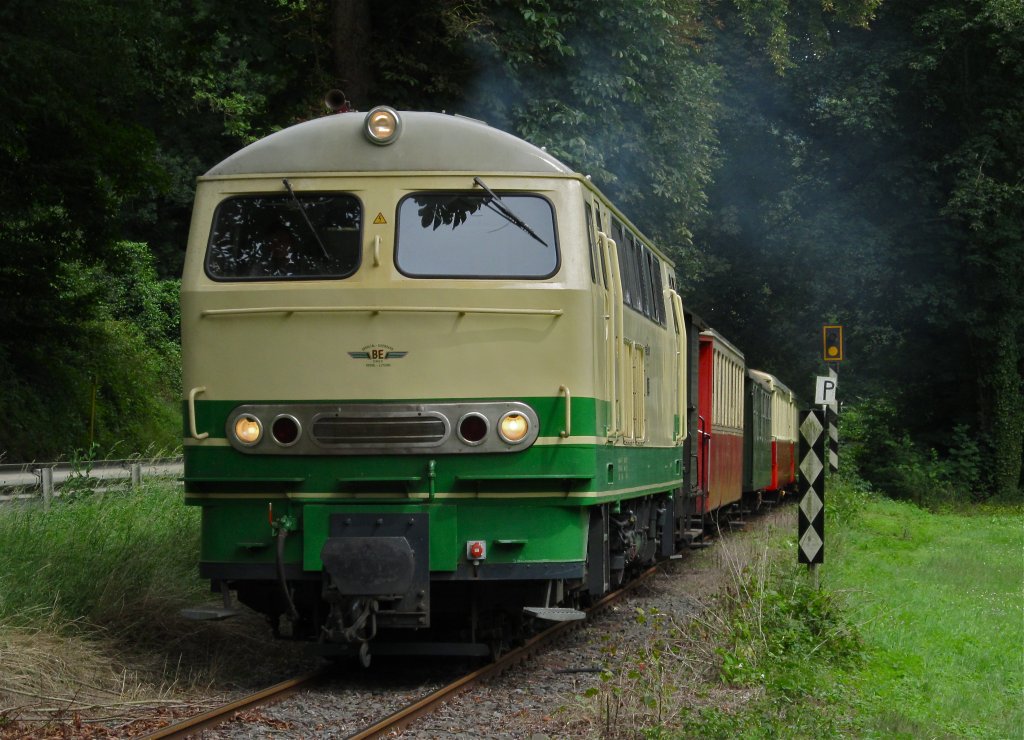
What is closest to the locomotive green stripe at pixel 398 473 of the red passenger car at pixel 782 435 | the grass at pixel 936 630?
the grass at pixel 936 630

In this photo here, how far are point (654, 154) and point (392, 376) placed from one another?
1234 cm

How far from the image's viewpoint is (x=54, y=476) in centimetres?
1448

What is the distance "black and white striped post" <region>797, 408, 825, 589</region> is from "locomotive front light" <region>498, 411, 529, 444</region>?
3103 millimetres

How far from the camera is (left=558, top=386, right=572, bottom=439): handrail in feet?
27.5

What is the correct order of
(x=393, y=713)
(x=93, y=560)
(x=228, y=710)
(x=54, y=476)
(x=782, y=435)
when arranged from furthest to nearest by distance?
(x=782, y=435), (x=54, y=476), (x=93, y=560), (x=393, y=713), (x=228, y=710)

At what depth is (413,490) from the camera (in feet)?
27.5

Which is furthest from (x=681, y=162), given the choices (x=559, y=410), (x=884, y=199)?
(x=559, y=410)

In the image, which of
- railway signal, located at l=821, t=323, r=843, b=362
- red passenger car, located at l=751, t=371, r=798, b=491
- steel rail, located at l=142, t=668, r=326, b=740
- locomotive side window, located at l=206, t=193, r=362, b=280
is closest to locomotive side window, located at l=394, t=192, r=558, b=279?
locomotive side window, located at l=206, t=193, r=362, b=280

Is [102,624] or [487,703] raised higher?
[102,624]

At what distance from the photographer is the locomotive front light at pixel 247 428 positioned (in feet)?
27.8

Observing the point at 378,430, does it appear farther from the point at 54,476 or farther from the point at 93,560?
the point at 54,476

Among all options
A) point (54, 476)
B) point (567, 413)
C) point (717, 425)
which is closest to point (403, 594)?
point (567, 413)

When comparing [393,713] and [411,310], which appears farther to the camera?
[411,310]

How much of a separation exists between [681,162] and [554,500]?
12938 mm
